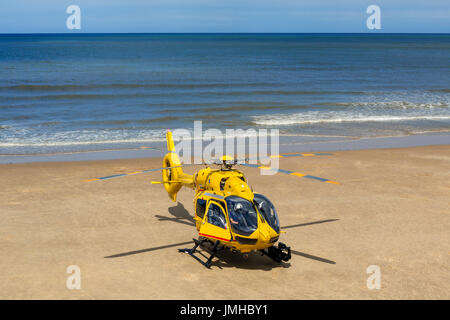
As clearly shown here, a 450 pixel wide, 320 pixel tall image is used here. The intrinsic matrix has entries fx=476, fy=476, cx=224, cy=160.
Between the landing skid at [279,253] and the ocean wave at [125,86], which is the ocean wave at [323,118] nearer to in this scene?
the ocean wave at [125,86]

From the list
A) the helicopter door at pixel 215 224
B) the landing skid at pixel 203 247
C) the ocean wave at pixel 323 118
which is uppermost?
A: the ocean wave at pixel 323 118

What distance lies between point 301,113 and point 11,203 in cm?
2515

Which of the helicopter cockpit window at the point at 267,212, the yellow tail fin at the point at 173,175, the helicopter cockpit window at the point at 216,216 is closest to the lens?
the helicopter cockpit window at the point at 267,212

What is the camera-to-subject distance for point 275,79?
5722cm

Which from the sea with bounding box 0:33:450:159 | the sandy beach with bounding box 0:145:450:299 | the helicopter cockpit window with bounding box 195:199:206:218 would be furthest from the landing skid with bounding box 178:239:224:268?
the sea with bounding box 0:33:450:159

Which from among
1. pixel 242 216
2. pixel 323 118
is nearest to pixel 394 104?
pixel 323 118

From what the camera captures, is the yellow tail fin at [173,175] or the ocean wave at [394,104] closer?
the yellow tail fin at [173,175]

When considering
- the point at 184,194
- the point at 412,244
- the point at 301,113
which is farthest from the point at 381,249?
the point at 301,113

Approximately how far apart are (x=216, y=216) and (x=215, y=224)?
0.64ft

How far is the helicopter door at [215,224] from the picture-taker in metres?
11.1

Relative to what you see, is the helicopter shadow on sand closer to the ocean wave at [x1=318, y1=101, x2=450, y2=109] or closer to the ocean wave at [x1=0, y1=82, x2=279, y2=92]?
the ocean wave at [x1=318, y1=101, x2=450, y2=109]

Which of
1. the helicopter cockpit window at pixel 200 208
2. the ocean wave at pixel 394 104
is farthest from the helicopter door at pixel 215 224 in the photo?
the ocean wave at pixel 394 104

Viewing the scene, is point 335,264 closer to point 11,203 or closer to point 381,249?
point 381,249

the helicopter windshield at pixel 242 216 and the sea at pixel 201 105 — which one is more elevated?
the sea at pixel 201 105
